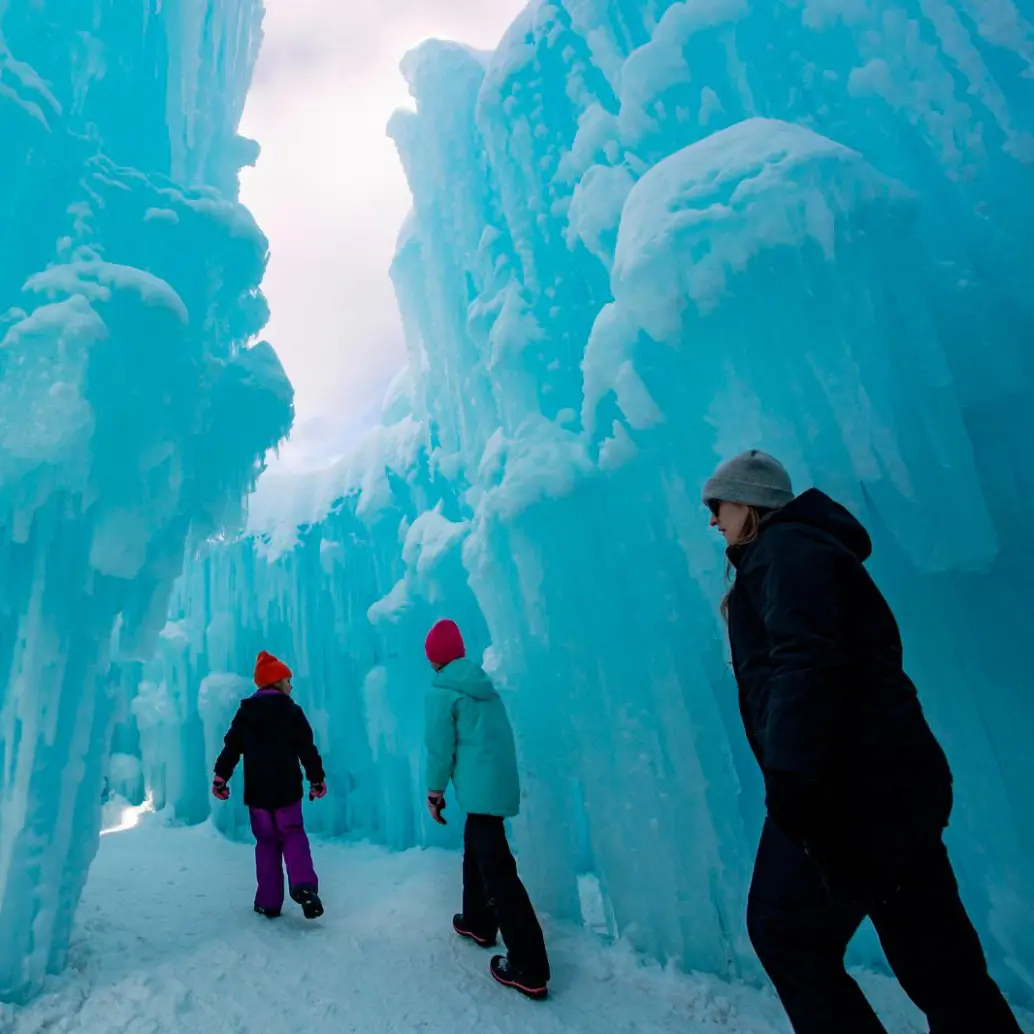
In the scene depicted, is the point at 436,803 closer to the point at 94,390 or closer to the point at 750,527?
the point at 750,527

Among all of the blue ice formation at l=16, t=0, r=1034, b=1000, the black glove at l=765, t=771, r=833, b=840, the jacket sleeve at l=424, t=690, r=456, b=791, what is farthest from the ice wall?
the black glove at l=765, t=771, r=833, b=840

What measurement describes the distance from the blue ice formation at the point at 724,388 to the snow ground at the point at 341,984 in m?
0.53

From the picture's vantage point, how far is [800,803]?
4.55 ft

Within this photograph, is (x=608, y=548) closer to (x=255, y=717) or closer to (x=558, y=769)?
(x=558, y=769)

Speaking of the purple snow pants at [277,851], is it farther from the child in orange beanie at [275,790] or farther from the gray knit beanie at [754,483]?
the gray knit beanie at [754,483]

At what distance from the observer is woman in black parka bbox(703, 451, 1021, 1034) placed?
139cm

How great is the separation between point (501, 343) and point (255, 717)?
3.71m

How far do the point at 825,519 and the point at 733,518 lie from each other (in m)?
0.25

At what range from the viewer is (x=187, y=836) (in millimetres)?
9430

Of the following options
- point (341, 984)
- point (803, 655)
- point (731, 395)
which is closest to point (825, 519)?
point (803, 655)

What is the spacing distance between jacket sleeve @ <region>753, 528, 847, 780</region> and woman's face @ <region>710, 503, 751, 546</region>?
0.27m

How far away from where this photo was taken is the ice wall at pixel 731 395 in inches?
129

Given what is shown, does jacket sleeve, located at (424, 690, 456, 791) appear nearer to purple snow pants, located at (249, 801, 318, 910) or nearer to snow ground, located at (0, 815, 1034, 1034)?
A: snow ground, located at (0, 815, 1034, 1034)

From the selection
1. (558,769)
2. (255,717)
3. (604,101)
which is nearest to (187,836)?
(255,717)
